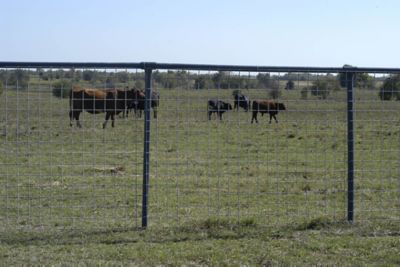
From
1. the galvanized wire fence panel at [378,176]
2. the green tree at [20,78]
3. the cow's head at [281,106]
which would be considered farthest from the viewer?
the cow's head at [281,106]

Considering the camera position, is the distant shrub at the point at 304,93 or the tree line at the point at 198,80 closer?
the tree line at the point at 198,80

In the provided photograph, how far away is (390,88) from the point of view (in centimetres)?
880

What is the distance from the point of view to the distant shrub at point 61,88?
7.94m

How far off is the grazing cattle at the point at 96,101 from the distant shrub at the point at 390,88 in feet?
11.4

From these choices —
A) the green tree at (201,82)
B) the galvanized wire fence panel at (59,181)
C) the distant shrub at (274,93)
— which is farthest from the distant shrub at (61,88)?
the distant shrub at (274,93)

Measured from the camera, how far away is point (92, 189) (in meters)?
11.0

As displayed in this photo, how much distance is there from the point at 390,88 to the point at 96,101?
13.3 ft

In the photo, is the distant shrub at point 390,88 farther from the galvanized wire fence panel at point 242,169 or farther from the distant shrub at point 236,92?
the distant shrub at point 236,92

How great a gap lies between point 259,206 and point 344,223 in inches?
64.3

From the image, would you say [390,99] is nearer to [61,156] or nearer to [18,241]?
[18,241]

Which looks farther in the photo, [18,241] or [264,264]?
[18,241]

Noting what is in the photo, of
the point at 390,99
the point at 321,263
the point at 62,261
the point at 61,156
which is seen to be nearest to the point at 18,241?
the point at 62,261

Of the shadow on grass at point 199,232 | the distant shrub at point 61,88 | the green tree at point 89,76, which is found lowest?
the shadow on grass at point 199,232

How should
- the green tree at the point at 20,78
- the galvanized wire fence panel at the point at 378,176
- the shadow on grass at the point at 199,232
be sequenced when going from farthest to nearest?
1. the galvanized wire fence panel at the point at 378,176
2. the green tree at the point at 20,78
3. the shadow on grass at the point at 199,232
